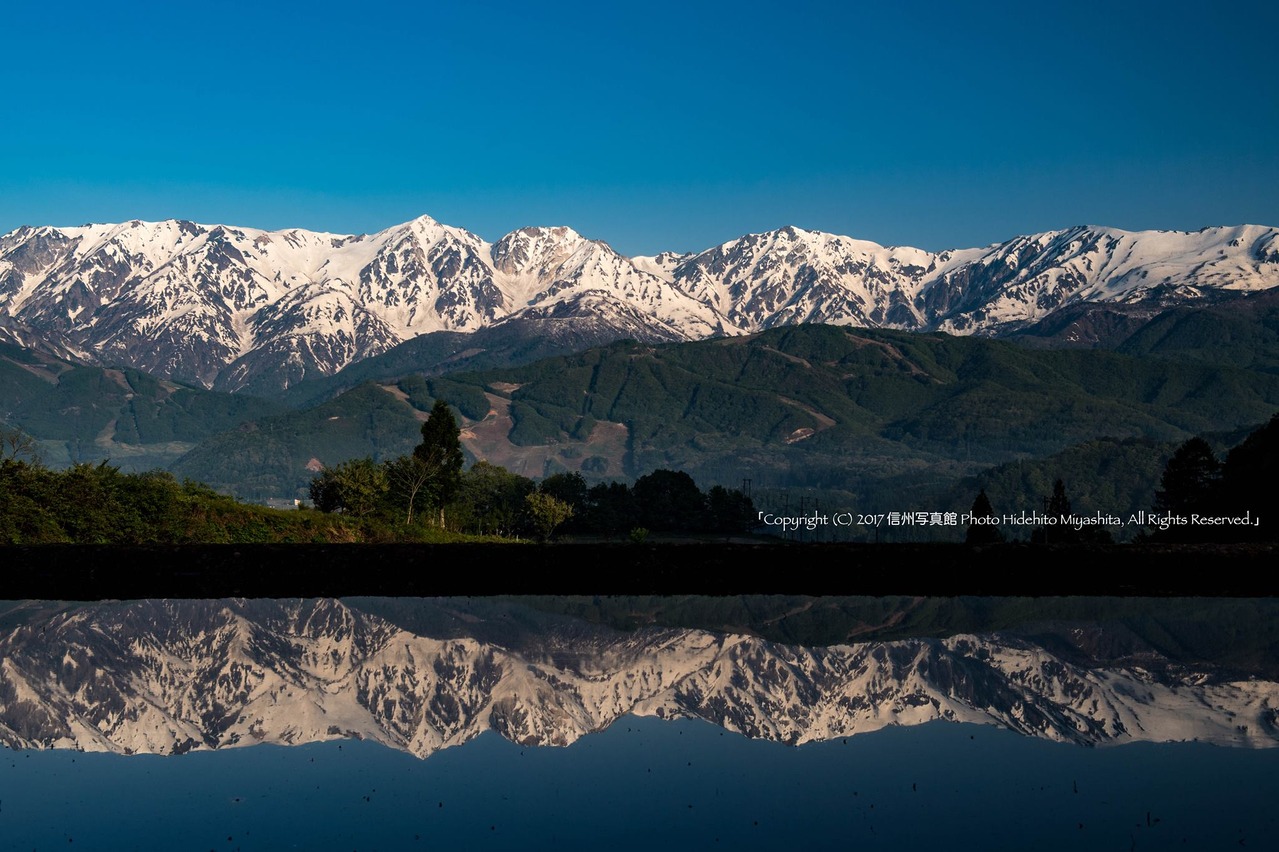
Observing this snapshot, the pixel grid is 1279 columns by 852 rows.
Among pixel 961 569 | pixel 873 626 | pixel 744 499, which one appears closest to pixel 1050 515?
pixel 744 499

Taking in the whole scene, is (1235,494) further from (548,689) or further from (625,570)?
(548,689)

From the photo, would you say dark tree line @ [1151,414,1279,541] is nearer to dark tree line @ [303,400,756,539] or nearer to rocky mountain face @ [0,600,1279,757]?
rocky mountain face @ [0,600,1279,757]

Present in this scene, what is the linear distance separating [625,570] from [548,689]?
57.5ft

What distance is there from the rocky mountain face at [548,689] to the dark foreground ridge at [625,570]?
9096 mm

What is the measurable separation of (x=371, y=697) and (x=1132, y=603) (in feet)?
82.5

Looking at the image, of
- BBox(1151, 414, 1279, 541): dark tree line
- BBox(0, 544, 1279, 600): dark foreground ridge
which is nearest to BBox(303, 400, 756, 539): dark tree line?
BBox(0, 544, 1279, 600): dark foreground ridge

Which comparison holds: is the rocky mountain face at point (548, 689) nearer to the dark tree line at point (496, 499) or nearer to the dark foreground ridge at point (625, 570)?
the dark foreground ridge at point (625, 570)

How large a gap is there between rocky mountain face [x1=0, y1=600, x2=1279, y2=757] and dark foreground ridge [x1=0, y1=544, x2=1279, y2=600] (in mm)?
9096

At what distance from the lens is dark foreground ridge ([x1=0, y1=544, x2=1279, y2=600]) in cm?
4375

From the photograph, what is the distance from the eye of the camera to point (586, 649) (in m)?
32.6

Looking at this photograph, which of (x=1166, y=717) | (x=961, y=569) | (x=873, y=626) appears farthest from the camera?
(x=961, y=569)

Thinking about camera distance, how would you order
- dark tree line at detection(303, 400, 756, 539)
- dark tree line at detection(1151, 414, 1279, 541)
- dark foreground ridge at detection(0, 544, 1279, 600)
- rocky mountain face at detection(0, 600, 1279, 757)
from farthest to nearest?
1. dark tree line at detection(303, 400, 756, 539)
2. dark tree line at detection(1151, 414, 1279, 541)
3. dark foreground ridge at detection(0, 544, 1279, 600)
4. rocky mountain face at detection(0, 600, 1279, 757)

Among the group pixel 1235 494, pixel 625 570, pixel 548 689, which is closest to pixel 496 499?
pixel 1235 494

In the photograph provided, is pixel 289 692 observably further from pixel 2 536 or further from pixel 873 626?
pixel 2 536
